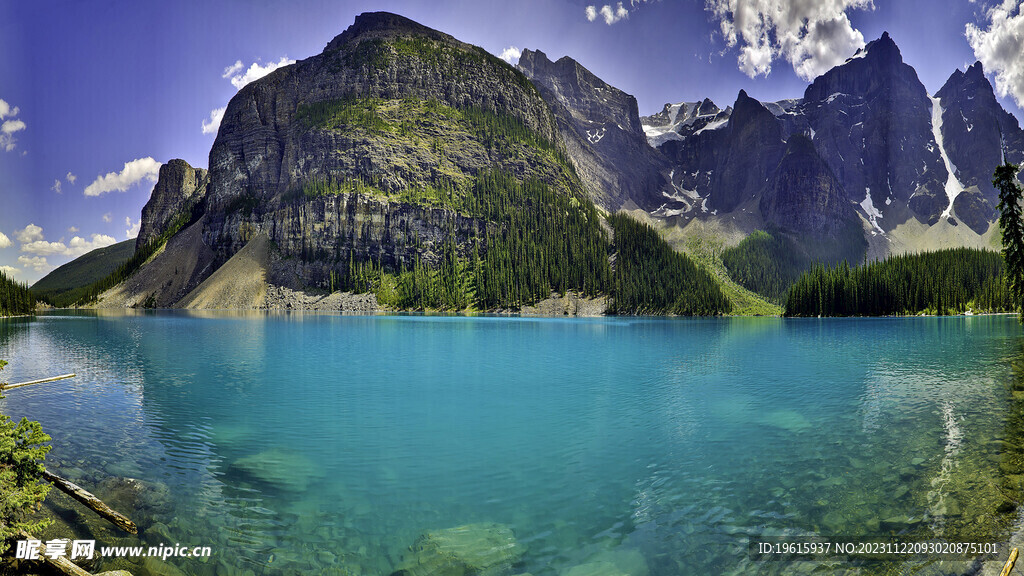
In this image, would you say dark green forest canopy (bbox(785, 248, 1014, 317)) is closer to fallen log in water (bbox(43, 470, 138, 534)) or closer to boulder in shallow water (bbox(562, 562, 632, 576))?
boulder in shallow water (bbox(562, 562, 632, 576))

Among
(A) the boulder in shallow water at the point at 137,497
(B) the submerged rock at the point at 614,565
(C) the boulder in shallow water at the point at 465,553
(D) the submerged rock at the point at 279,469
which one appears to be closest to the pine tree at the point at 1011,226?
(B) the submerged rock at the point at 614,565

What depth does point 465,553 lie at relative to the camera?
10.4 metres

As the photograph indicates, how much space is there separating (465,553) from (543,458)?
262 inches

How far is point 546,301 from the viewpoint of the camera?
177m

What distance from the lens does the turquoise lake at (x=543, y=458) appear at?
1109cm

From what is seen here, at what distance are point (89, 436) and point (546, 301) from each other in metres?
161

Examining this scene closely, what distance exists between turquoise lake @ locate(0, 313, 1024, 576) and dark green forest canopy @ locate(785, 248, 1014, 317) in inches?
5107

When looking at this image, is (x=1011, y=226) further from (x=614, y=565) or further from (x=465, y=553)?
(x=465, y=553)

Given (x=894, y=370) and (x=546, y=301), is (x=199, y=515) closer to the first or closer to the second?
(x=894, y=370)

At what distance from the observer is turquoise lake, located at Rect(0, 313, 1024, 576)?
11.1m

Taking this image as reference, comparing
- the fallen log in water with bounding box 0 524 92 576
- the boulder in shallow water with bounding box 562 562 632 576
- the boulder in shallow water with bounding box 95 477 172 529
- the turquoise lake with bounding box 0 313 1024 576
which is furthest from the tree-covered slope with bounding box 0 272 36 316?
the boulder in shallow water with bounding box 562 562 632 576

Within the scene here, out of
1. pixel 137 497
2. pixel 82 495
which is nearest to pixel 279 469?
pixel 137 497

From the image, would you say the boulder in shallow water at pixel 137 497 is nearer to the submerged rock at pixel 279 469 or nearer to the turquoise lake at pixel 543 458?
the turquoise lake at pixel 543 458

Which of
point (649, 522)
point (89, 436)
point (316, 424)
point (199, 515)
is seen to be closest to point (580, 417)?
point (649, 522)
